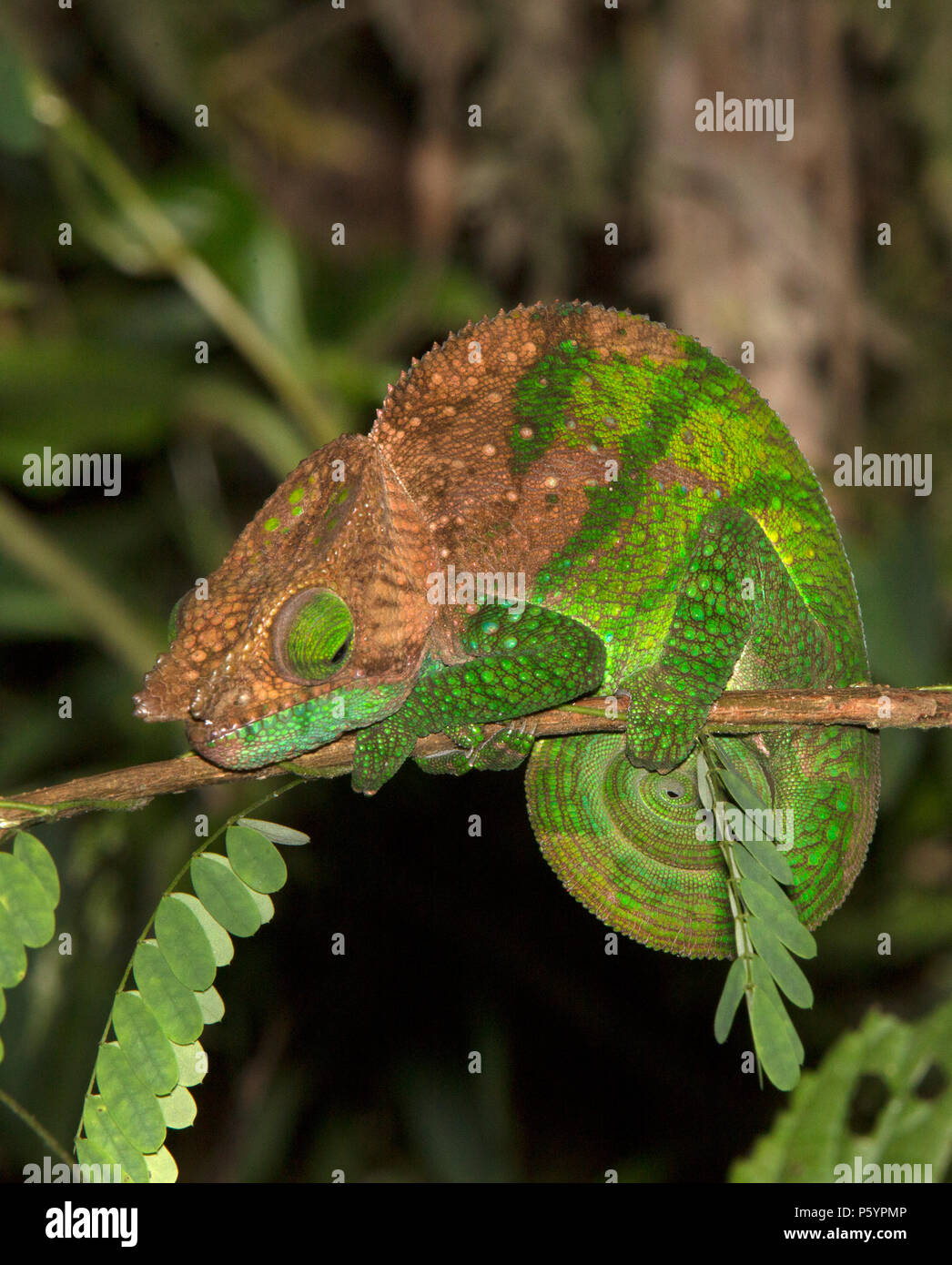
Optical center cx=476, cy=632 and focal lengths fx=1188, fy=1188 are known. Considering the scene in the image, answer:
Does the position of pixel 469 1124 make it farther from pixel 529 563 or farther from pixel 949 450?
pixel 949 450

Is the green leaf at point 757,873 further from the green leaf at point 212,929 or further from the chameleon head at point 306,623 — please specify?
the green leaf at point 212,929

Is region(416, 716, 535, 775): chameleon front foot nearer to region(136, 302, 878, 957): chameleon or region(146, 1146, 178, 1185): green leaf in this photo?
region(136, 302, 878, 957): chameleon

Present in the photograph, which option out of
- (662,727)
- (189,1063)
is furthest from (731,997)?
(189,1063)

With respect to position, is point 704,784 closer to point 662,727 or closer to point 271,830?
point 662,727

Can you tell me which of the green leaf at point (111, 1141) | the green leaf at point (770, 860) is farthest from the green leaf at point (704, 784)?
the green leaf at point (111, 1141)

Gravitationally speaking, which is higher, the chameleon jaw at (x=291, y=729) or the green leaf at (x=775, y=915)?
the chameleon jaw at (x=291, y=729)

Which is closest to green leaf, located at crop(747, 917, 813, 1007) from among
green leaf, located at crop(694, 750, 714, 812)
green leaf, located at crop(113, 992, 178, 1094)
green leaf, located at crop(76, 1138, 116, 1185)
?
green leaf, located at crop(694, 750, 714, 812)
